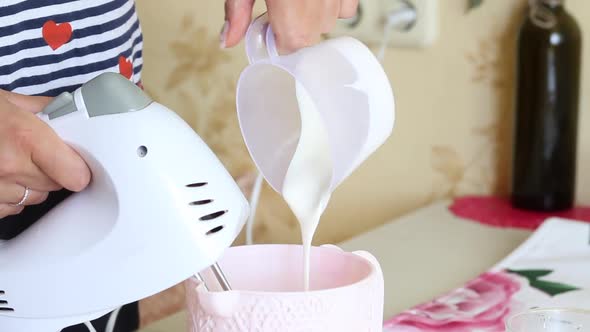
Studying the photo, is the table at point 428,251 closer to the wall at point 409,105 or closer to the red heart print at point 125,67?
the wall at point 409,105

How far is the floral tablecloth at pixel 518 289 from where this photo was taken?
2.48ft

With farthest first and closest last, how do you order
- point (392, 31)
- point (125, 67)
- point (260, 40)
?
point (392, 31) < point (125, 67) < point (260, 40)

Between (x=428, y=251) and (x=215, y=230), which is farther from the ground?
(x=215, y=230)

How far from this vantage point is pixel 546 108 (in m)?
1.02

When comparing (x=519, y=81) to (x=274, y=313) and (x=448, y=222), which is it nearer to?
(x=448, y=222)

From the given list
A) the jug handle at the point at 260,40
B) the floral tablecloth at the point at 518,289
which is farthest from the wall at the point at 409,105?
the jug handle at the point at 260,40

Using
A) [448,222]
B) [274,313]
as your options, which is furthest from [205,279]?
[448,222]

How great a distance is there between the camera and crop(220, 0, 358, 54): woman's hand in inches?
25.0

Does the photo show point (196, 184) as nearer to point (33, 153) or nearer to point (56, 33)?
point (33, 153)

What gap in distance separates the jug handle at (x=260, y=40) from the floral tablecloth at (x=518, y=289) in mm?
246

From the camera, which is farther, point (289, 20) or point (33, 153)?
point (289, 20)

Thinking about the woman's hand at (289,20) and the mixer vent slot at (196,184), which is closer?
the mixer vent slot at (196,184)

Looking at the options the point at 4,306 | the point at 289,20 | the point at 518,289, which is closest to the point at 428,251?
the point at 518,289

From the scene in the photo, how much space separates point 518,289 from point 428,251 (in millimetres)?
162
